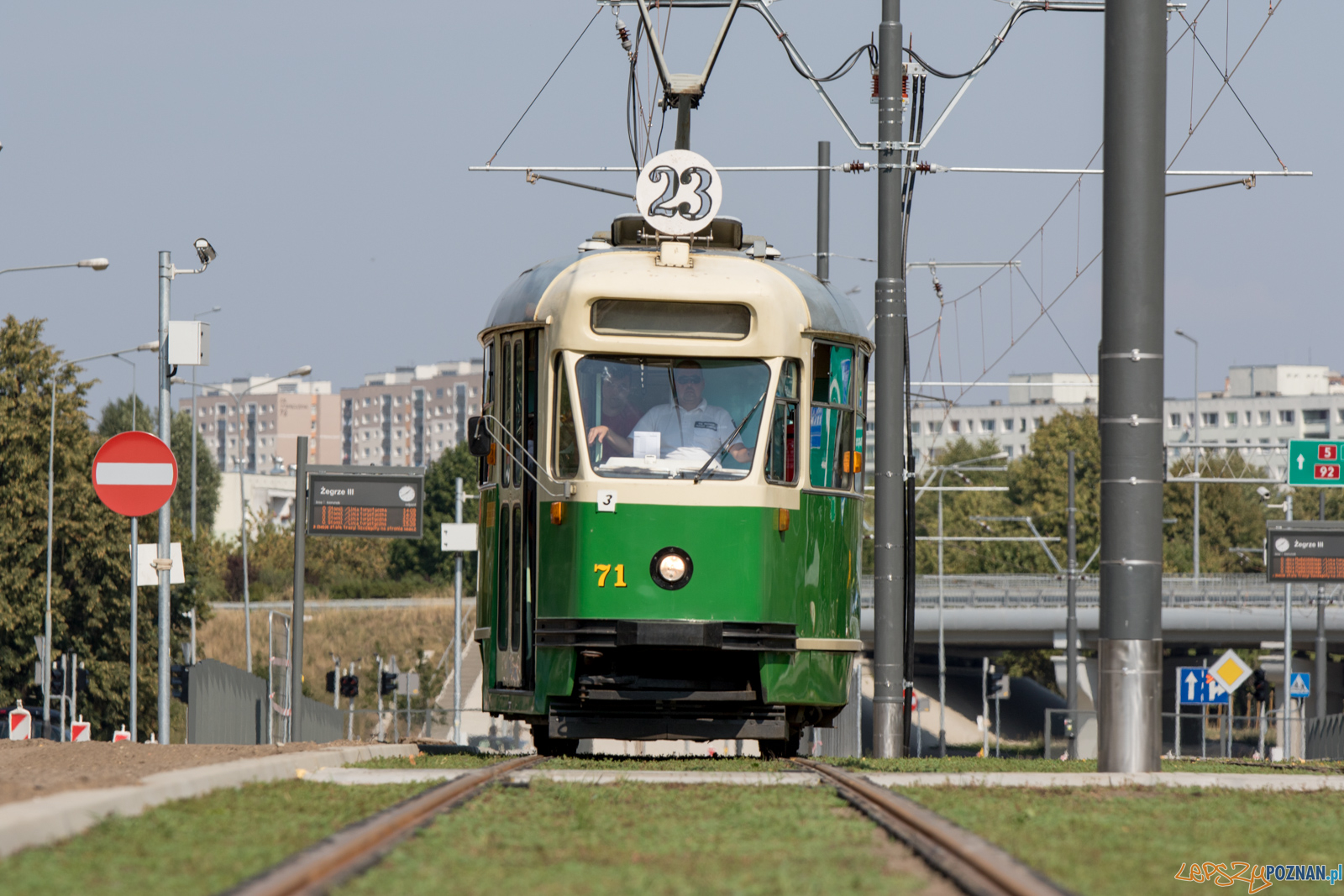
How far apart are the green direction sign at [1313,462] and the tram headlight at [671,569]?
26.1 m

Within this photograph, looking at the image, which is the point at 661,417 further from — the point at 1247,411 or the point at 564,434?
the point at 1247,411

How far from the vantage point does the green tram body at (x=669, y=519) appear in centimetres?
1330

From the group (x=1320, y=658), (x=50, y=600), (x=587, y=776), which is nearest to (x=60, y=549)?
(x=50, y=600)

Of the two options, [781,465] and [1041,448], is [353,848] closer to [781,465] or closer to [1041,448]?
[781,465]

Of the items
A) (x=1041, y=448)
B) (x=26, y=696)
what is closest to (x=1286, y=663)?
(x=26, y=696)

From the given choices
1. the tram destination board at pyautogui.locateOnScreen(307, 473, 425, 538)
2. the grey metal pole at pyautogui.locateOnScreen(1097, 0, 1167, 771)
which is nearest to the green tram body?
the grey metal pole at pyautogui.locateOnScreen(1097, 0, 1167, 771)

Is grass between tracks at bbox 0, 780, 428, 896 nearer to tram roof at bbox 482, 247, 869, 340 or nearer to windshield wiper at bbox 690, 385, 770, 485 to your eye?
windshield wiper at bbox 690, 385, 770, 485

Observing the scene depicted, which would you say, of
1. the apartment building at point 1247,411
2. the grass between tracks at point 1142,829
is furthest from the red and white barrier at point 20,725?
the apartment building at point 1247,411

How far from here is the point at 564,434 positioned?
13633 mm

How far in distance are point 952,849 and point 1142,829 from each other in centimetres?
136

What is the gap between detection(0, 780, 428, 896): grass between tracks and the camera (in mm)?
5848

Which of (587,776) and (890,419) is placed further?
(890,419)

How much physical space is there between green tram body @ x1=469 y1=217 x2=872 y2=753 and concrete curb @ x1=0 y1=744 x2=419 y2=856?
2.82 m

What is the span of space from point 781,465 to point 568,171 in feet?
30.1
